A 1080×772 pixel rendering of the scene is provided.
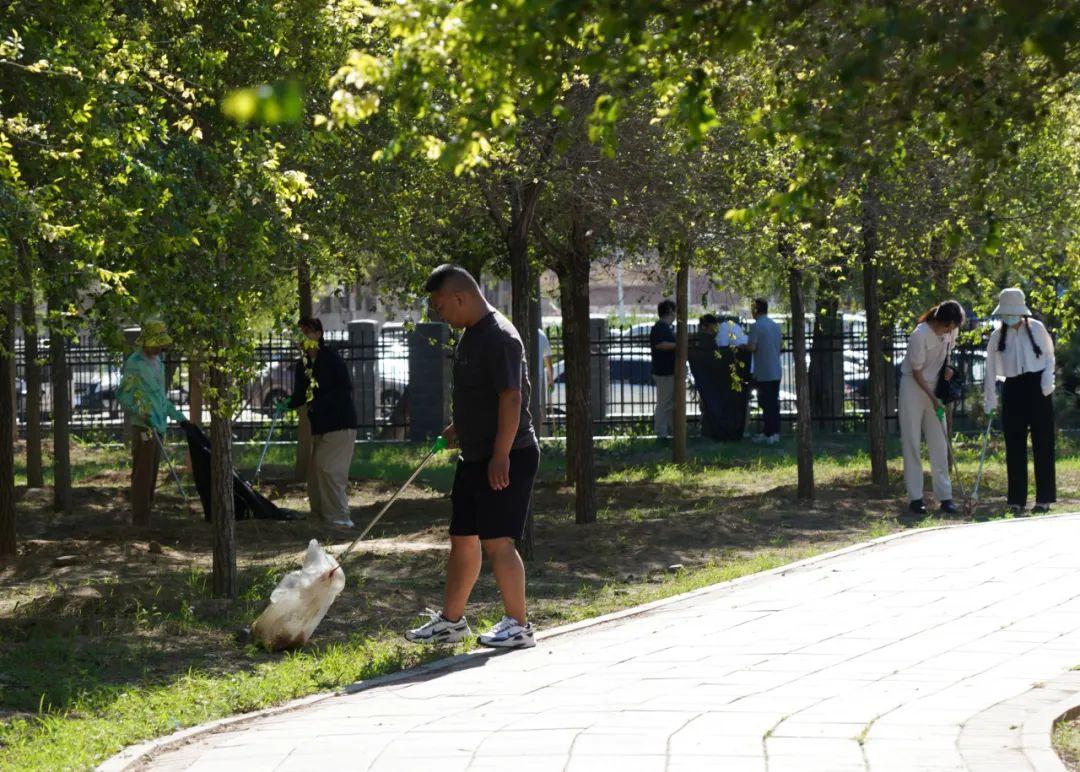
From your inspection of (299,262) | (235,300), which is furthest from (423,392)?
(235,300)

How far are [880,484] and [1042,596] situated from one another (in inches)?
282

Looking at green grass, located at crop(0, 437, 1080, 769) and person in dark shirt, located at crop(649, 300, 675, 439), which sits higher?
person in dark shirt, located at crop(649, 300, 675, 439)

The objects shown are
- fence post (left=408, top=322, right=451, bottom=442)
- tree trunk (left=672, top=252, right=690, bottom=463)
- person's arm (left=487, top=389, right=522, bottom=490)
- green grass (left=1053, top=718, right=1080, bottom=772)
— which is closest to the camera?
green grass (left=1053, top=718, right=1080, bottom=772)

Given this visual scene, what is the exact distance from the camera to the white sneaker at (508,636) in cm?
784

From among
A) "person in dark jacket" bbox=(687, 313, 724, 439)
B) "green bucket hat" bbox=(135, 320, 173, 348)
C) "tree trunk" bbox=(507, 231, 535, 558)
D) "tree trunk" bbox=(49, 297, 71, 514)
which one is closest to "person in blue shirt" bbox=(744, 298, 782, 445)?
"person in dark jacket" bbox=(687, 313, 724, 439)

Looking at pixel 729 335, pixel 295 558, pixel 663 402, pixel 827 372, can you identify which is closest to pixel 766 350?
pixel 729 335

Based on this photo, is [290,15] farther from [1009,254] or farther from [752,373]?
[752,373]

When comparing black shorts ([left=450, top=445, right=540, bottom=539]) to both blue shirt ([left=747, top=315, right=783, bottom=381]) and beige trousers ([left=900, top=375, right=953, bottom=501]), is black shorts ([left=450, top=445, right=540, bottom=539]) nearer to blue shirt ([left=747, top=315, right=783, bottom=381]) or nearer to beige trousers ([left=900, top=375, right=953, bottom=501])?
beige trousers ([left=900, top=375, right=953, bottom=501])

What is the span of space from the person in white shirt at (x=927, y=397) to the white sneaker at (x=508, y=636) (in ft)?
20.9

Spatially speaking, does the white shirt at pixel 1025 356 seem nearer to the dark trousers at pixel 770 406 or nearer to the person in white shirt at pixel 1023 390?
the person in white shirt at pixel 1023 390

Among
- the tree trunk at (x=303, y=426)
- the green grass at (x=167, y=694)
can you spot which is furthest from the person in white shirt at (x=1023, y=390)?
the tree trunk at (x=303, y=426)

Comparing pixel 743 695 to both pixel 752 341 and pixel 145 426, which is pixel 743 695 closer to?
pixel 145 426

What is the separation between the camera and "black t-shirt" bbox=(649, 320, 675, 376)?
2206 cm

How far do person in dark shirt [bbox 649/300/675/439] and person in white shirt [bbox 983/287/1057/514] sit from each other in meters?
8.41
